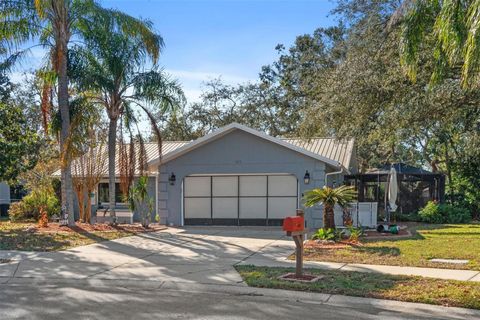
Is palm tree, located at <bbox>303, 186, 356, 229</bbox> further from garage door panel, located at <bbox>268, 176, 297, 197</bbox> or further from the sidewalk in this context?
garage door panel, located at <bbox>268, 176, 297, 197</bbox>

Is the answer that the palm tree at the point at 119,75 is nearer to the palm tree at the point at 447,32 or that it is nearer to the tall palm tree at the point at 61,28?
the tall palm tree at the point at 61,28

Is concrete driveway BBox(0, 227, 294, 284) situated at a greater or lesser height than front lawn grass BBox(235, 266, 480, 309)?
lesser

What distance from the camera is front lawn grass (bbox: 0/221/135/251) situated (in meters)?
13.4

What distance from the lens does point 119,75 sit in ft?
58.2

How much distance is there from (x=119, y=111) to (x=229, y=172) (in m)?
4.84

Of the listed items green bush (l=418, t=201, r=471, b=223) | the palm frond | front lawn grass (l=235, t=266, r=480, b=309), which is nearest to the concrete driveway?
front lawn grass (l=235, t=266, r=480, b=309)

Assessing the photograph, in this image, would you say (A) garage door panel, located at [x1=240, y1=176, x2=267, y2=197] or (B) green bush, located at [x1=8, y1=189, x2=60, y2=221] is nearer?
(A) garage door panel, located at [x1=240, y1=176, x2=267, y2=197]

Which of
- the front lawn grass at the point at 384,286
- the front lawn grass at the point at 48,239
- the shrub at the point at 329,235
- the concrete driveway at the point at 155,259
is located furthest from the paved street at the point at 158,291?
the shrub at the point at 329,235

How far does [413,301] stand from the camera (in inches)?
290

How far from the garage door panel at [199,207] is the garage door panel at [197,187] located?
0.73ft

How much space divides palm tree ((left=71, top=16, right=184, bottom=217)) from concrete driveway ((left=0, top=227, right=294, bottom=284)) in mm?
4719

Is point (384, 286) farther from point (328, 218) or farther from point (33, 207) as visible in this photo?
point (33, 207)

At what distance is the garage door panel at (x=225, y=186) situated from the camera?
22.6 metres

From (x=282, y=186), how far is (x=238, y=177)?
192cm
